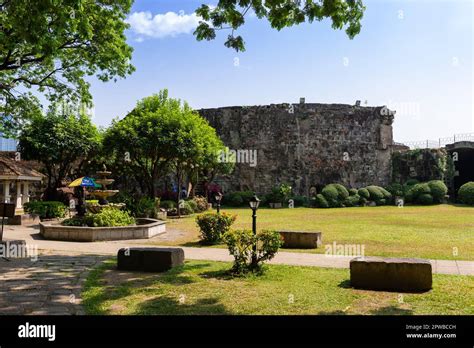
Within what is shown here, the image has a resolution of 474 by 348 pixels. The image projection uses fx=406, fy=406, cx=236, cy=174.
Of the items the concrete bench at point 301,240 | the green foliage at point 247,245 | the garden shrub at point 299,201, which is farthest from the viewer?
the garden shrub at point 299,201

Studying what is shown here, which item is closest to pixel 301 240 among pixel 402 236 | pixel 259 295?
pixel 402 236

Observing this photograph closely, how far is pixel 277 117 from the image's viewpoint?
38531 millimetres

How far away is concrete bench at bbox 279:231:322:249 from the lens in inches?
488

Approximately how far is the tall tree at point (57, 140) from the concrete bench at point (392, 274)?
20954 mm

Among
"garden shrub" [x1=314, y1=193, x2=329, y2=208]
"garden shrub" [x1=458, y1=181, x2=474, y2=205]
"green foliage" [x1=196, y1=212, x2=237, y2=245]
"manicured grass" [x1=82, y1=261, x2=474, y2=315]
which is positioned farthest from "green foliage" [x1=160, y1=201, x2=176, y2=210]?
"garden shrub" [x1=458, y1=181, x2=474, y2=205]

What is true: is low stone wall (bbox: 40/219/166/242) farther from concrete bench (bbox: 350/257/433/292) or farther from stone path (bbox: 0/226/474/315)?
concrete bench (bbox: 350/257/433/292)

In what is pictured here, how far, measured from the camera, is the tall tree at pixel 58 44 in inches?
339

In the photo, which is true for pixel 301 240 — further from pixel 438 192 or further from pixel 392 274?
pixel 438 192

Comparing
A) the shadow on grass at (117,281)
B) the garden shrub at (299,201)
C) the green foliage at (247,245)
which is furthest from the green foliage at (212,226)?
the garden shrub at (299,201)

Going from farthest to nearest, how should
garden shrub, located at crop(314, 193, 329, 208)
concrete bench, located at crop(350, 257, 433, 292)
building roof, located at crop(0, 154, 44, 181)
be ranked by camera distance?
garden shrub, located at crop(314, 193, 329, 208)
building roof, located at crop(0, 154, 44, 181)
concrete bench, located at crop(350, 257, 433, 292)

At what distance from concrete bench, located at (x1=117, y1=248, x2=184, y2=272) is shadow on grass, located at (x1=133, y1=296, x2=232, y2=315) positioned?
2.30 meters

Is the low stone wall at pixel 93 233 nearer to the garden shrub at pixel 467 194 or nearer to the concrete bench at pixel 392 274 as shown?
the concrete bench at pixel 392 274
